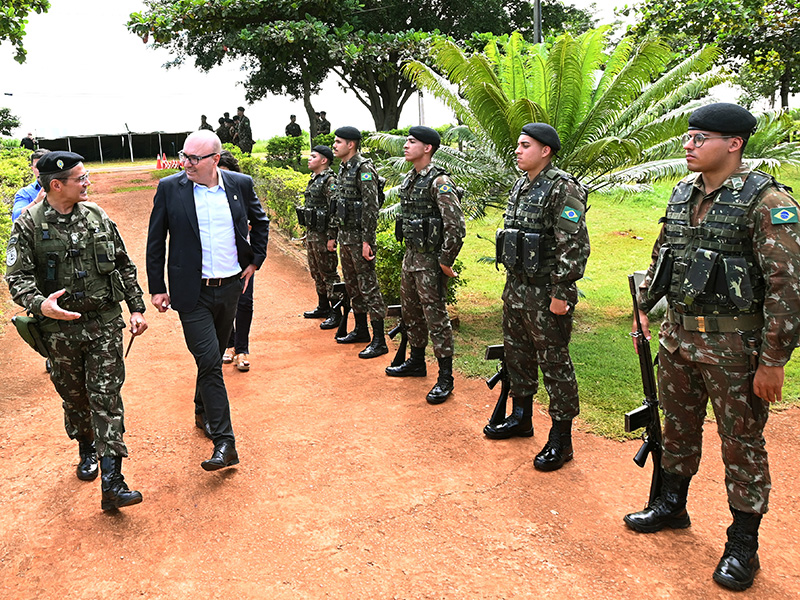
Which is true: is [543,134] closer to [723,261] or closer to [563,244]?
[563,244]

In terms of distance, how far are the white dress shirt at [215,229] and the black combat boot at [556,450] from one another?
2376mm

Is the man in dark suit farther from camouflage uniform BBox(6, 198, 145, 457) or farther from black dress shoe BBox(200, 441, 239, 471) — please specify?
camouflage uniform BBox(6, 198, 145, 457)

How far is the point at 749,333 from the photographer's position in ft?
10.2

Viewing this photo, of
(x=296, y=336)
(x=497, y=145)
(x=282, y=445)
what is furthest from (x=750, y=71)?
(x=282, y=445)

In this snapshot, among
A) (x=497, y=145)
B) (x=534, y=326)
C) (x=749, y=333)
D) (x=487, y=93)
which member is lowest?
(x=534, y=326)

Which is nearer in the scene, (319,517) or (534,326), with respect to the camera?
(319,517)

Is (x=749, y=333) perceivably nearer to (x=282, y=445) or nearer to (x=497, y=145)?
(x=282, y=445)

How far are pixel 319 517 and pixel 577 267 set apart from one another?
2.17m

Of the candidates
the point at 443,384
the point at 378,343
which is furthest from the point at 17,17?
the point at 443,384

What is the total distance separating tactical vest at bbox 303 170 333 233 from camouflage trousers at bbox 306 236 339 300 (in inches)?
8.2

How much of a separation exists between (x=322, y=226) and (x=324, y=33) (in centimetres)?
1335

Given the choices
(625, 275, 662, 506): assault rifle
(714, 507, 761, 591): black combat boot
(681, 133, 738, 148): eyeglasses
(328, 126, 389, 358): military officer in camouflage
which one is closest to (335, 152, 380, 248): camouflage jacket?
(328, 126, 389, 358): military officer in camouflage

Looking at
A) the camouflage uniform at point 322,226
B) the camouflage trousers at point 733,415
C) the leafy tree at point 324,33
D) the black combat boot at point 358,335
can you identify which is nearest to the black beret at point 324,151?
the camouflage uniform at point 322,226

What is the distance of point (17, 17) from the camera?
382 inches
